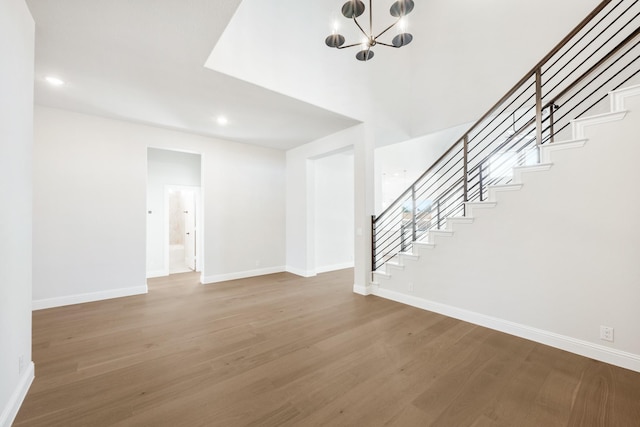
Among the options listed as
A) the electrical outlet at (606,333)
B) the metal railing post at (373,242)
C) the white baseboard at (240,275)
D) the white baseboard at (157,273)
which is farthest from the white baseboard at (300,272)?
the electrical outlet at (606,333)

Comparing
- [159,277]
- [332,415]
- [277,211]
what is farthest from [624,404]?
[159,277]

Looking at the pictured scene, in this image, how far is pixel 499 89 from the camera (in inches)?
164

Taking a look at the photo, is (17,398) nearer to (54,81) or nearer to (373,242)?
(54,81)

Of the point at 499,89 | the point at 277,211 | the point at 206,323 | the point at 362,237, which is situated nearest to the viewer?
the point at 206,323

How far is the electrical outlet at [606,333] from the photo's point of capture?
7.98ft

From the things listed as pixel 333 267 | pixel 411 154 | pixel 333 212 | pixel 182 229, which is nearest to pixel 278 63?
pixel 333 212

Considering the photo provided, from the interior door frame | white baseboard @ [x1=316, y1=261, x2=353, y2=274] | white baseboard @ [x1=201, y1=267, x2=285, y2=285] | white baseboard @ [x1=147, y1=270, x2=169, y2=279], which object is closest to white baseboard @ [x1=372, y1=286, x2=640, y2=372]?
white baseboard @ [x1=316, y1=261, x2=353, y2=274]

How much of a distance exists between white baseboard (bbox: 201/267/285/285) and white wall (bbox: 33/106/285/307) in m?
0.02

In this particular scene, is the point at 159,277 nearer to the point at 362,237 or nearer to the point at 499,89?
the point at 362,237

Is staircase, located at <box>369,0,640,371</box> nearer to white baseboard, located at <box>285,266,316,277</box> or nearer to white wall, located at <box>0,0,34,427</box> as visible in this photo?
white baseboard, located at <box>285,266,316,277</box>

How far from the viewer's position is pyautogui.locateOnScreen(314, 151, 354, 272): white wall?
21.2ft

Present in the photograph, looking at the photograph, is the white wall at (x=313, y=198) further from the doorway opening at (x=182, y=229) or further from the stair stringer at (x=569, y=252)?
the doorway opening at (x=182, y=229)

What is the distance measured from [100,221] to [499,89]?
6802 millimetres

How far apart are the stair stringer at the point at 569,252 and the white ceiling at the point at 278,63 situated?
2.06 metres
